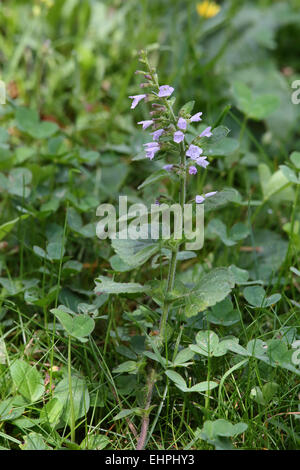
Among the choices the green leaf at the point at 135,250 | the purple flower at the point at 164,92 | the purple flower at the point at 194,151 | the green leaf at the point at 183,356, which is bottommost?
the green leaf at the point at 183,356

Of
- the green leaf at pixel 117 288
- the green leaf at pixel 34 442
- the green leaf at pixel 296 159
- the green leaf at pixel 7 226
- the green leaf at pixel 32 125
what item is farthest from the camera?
the green leaf at pixel 32 125

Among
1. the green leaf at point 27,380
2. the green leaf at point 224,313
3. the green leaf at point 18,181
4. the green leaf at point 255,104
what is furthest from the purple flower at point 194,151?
the green leaf at point 255,104

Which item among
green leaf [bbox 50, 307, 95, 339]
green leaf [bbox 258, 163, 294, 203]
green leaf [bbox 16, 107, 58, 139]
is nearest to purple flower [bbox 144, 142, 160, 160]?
green leaf [bbox 50, 307, 95, 339]

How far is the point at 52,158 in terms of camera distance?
2.38 m

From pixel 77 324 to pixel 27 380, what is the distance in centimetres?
21

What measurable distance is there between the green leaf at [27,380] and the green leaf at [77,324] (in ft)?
0.53

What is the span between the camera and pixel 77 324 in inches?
63.7

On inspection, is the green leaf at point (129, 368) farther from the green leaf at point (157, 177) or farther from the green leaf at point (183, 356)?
the green leaf at point (157, 177)

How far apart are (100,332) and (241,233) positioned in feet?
2.15

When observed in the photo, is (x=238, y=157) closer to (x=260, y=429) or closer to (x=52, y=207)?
(x=52, y=207)

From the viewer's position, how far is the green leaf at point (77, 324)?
62.6 inches

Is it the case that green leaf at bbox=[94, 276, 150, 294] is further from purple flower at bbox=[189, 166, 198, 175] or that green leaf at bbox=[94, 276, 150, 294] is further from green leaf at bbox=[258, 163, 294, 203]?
green leaf at bbox=[258, 163, 294, 203]

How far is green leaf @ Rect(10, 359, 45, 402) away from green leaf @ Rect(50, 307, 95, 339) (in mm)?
162

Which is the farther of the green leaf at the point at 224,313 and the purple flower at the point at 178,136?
the green leaf at the point at 224,313
